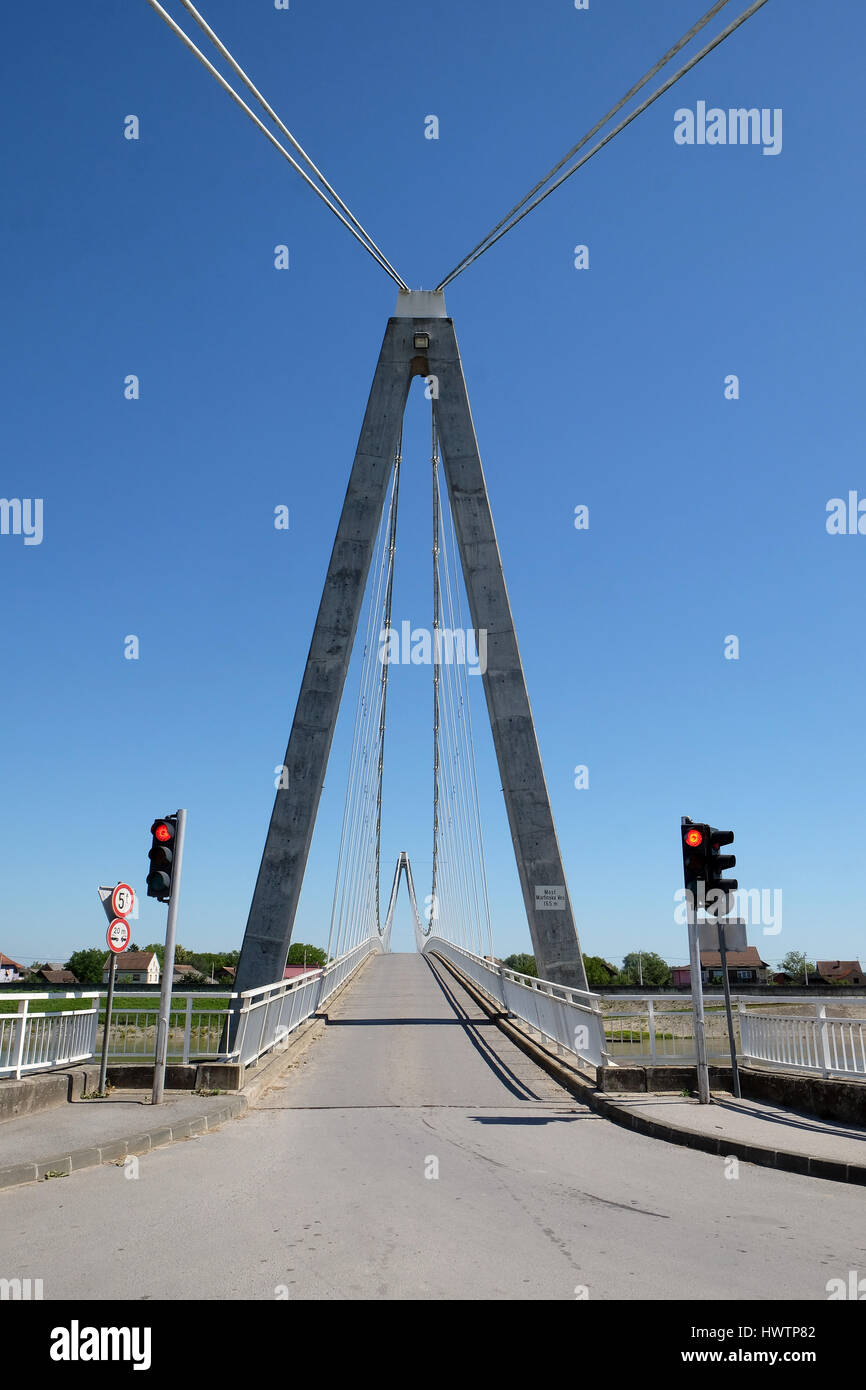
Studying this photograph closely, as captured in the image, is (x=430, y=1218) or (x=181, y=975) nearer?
(x=430, y=1218)

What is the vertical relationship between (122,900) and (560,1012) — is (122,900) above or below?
above

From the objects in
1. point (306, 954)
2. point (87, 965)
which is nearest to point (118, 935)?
point (87, 965)

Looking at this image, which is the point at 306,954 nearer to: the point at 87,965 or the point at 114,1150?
the point at 87,965

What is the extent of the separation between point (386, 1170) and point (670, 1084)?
4815mm

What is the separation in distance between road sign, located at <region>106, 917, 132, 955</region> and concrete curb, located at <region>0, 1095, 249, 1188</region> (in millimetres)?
1907

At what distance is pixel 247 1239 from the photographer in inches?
199

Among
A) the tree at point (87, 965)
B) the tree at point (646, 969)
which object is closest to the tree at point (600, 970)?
the tree at point (646, 969)

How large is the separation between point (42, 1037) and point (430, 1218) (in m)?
6.21

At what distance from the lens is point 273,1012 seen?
14.0 metres

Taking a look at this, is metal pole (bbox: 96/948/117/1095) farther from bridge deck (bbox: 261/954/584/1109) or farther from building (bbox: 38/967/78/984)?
building (bbox: 38/967/78/984)
